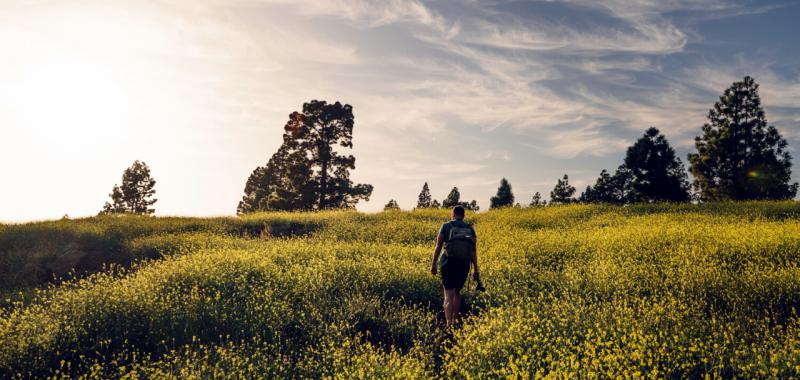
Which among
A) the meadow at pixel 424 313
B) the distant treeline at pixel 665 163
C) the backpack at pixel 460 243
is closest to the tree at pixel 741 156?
the distant treeline at pixel 665 163

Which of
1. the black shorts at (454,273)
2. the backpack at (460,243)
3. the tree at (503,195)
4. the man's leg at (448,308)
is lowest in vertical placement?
the man's leg at (448,308)

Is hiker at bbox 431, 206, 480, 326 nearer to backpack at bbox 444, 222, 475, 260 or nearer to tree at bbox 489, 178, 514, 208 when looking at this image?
backpack at bbox 444, 222, 475, 260

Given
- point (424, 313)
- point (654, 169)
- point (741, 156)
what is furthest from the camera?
point (654, 169)

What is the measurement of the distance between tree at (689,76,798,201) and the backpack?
32506 millimetres

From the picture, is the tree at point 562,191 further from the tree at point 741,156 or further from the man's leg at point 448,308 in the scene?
the man's leg at point 448,308

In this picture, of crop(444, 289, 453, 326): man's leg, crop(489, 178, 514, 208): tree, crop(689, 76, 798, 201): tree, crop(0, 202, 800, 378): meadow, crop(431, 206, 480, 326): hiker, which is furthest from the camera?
crop(489, 178, 514, 208): tree

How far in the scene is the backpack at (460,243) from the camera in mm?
8961

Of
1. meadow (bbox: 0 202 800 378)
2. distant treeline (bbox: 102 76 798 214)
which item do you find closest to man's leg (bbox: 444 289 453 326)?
meadow (bbox: 0 202 800 378)

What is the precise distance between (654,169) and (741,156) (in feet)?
29.5

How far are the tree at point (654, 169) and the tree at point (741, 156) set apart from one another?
20.8 ft

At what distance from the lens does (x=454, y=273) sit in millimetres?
8938

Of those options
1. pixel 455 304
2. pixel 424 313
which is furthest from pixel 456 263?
pixel 424 313

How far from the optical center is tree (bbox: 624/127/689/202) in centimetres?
4125

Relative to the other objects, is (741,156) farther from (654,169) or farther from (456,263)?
(456,263)
